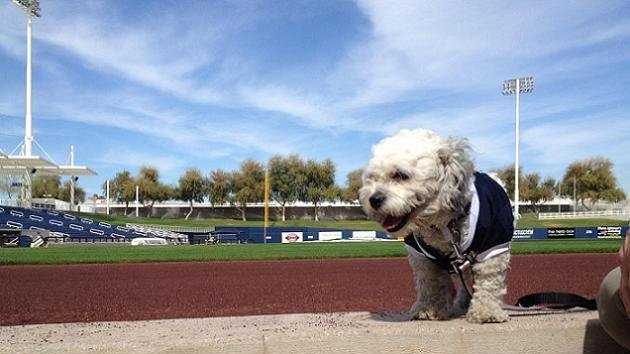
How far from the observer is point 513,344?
2973 mm

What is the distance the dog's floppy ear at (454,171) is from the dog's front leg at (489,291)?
1.38ft

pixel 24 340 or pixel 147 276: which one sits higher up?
pixel 24 340

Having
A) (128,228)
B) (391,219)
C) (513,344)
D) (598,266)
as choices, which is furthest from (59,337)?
(128,228)

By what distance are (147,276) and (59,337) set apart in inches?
493

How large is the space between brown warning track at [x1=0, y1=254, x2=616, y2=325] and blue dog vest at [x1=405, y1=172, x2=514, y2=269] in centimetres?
442

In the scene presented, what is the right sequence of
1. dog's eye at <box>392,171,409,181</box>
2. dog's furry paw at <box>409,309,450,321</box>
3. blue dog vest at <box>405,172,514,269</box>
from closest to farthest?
dog's eye at <box>392,171,409,181</box>, blue dog vest at <box>405,172,514,269</box>, dog's furry paw at <box>409,309,450,321</box>

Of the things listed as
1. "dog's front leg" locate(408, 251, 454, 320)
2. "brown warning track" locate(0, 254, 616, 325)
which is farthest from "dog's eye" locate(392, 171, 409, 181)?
"brown warning track" locate(0, 254, 616, 325)

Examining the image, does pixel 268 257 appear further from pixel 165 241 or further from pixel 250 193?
pixel 250 193

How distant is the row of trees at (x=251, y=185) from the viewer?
288 ft

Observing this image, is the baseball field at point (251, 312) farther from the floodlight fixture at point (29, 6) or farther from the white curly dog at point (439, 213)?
the floodlight fixture at point (29, 6)

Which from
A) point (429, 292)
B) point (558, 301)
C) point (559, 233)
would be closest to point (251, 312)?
point (429, 292)

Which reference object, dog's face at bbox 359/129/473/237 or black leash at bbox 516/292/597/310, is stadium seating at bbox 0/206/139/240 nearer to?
black leash at bbox 516/292/597/310

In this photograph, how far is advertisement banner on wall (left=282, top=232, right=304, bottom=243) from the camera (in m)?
46.4

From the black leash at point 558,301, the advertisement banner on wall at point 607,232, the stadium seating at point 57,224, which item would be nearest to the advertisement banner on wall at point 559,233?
the advertisement banner on wall at point 607,232
